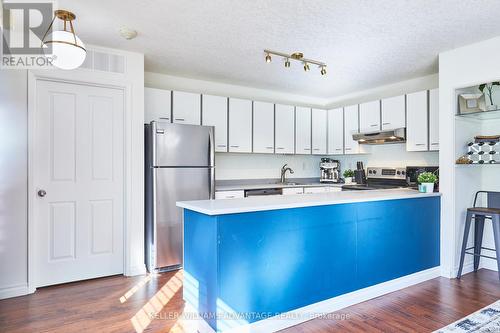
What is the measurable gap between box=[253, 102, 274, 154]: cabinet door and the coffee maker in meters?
1.30

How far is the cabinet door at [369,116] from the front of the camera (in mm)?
4723

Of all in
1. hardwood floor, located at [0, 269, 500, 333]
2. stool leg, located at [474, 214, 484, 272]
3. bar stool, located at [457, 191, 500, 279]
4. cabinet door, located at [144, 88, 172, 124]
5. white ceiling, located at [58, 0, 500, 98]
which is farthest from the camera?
cabinet door, located at [144, 88, 172, 124]

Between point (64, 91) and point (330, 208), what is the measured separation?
9.45 ft

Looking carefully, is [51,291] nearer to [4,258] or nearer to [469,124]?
[4,258]

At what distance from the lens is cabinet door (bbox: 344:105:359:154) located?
5.07m

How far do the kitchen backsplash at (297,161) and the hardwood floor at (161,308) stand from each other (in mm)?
1873

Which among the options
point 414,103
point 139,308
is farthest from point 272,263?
point 414,103

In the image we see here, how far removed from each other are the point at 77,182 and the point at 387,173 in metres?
4.18

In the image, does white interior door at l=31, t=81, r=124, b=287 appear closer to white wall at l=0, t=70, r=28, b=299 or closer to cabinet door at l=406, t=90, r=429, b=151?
white wall at l=0, t=70, r=28, b=299

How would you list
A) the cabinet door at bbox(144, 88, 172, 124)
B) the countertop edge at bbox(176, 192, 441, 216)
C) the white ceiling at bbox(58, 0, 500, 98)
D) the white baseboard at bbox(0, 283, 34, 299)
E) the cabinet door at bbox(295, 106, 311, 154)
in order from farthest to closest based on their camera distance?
the cabinet door at bbox(295, 106, 311, 154)
the cabinet door at bbox(144, 88, 172, 124)
the white baseboard at bbox(0, 283, 34, 299)
the white ceiling at bbox(58, 0, 500, 98)
the countertop edge at bbox(176, 192, 441, 216)

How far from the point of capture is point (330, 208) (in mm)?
2564

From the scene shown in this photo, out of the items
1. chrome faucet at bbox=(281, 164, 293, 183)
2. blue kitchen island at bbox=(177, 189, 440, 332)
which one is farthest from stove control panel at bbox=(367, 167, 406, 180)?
blue kitchen island at bbox=(177, 189, 440, 332)

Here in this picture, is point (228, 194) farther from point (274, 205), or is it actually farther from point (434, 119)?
point (434, 119)

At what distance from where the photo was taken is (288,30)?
2.92m
